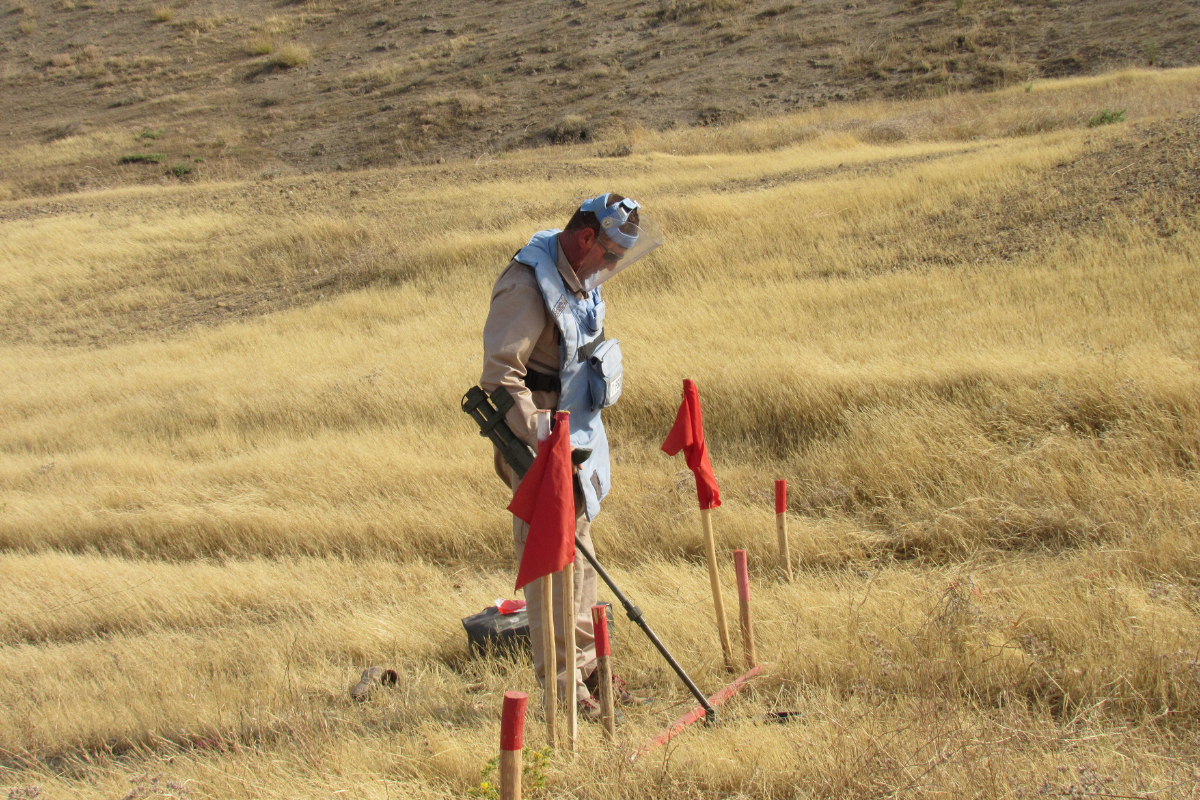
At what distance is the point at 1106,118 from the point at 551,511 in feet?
56.5

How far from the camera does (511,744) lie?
256 centimetres

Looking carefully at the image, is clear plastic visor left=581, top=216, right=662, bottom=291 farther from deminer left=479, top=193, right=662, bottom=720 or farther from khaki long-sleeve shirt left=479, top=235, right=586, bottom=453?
khaki long-sleeve shirt left=479, top=235, right=586, bottom=453

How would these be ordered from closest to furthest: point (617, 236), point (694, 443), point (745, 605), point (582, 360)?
1. point (617, 236)
2. point (582, 360)
3. point (745, 605)
4. point (694, 443)

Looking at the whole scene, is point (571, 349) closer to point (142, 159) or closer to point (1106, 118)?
point (1106, 118)

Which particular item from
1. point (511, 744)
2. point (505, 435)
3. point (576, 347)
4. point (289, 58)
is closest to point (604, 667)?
point (511, 744)

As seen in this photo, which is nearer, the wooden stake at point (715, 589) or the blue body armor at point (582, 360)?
the blue body armor at point (582, 360)

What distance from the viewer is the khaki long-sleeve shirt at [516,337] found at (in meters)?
3.43

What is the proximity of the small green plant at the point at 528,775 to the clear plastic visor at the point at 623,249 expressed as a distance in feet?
6.00

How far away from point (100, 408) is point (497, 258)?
19.3 feet

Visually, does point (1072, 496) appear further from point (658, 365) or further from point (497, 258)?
point (497, 258)

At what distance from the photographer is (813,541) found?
5246mm

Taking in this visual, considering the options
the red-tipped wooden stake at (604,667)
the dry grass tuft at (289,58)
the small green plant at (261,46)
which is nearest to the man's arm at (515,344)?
the red-tipped wooden stake at (604,667)

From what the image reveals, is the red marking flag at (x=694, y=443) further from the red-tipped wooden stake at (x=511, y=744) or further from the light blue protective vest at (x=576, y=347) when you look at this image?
the red-tipped wooden stake at (x=511, y=744)

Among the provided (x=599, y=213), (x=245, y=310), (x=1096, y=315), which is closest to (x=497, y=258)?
(x=245, y=310)
